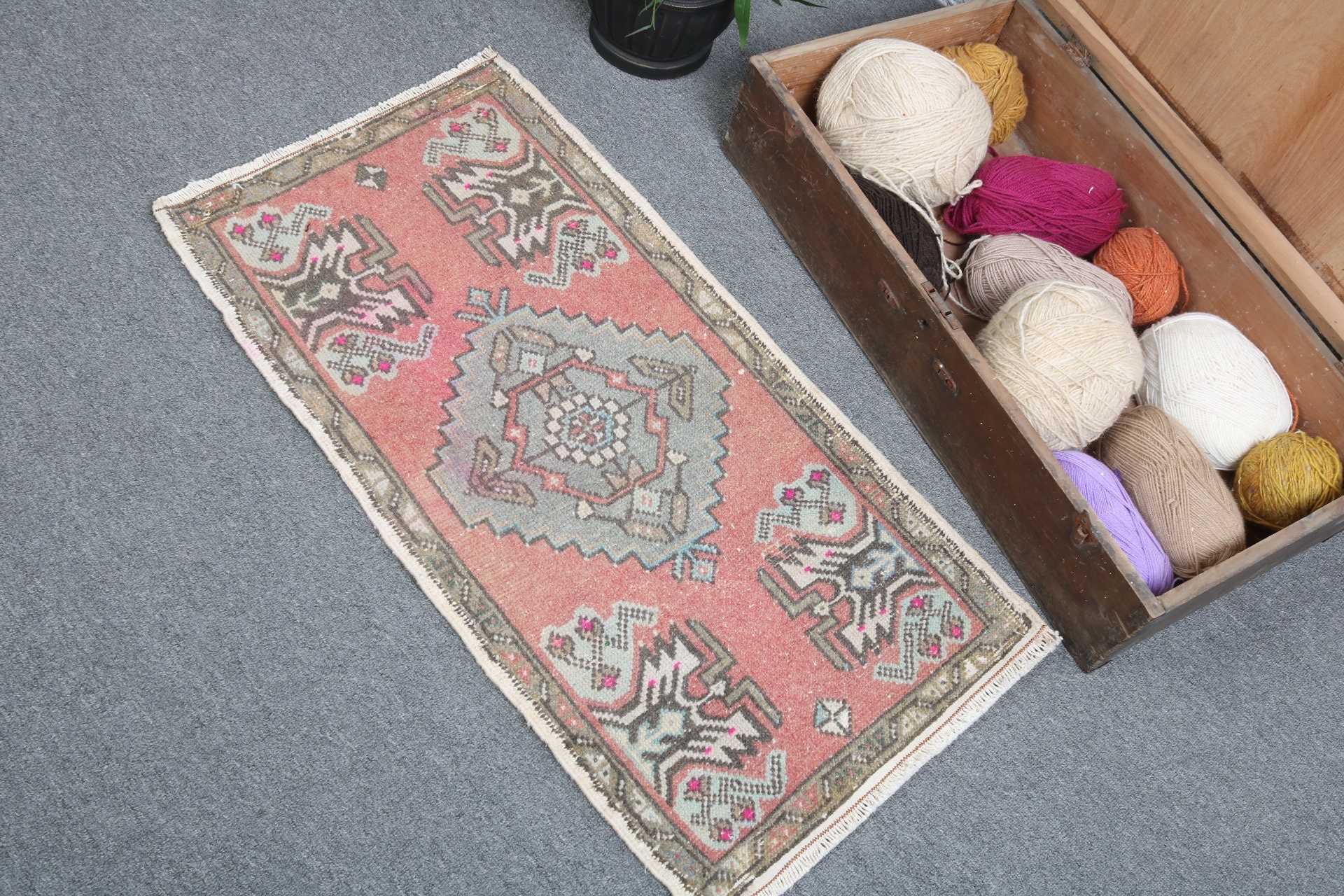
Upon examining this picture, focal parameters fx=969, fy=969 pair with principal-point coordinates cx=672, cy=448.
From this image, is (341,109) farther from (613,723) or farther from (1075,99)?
(1075,99)

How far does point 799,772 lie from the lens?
120cm

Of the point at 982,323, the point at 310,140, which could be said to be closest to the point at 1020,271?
the point at 982,323

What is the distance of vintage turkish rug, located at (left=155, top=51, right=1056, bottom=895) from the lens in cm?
120

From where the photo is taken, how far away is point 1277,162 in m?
1.36

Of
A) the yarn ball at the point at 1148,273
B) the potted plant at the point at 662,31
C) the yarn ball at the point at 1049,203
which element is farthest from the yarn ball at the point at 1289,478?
the potted plant at the point at 662,31

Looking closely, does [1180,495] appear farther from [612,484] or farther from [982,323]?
[612,484]

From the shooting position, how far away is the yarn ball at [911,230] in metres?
1.41

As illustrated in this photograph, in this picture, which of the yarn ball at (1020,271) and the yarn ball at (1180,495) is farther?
the yarn ball at (1020,271)

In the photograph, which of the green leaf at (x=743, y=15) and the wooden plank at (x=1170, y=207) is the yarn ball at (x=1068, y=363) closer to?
the wooden plank at (x=1170, y=207)

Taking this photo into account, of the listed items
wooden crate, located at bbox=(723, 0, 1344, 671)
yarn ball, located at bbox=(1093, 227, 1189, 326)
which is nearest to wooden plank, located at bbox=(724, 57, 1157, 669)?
wooden crate, located at bbox=(723, 0, 1344, 671)

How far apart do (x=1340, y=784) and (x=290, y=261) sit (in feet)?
5.42

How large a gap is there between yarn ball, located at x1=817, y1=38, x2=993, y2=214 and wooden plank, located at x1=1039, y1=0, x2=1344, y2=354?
0.88 feet

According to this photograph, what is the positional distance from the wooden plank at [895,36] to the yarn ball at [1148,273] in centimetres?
45

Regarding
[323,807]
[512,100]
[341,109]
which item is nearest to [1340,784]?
[323,807]
